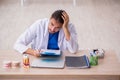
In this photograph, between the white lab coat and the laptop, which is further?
the white lab coat

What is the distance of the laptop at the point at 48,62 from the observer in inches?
73.2

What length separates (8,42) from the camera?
3.68m

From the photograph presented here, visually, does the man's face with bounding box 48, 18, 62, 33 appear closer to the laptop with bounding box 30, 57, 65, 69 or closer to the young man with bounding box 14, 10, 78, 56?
the young man with bounding box 14, 10, 78, 56

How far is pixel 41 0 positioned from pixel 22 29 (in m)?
1.33

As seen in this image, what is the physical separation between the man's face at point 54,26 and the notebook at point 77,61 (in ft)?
0.93

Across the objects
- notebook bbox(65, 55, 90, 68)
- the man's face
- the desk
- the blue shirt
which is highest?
the man's face

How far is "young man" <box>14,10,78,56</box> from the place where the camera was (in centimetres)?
215

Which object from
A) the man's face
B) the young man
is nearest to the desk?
the young man

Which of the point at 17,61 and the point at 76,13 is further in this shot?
the point at 76,13

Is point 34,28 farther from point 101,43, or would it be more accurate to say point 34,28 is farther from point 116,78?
point 101,43

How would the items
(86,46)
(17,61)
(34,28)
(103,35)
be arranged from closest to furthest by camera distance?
(17,61), (34,28), (86,46), (103,35)

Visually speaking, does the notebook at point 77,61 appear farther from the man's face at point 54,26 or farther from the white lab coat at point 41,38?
the man's face at point 54,26

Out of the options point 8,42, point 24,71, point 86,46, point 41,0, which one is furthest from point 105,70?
point 41,0

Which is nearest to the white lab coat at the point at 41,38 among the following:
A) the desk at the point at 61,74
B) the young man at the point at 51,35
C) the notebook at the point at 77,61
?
the young man at the point at 51,35
